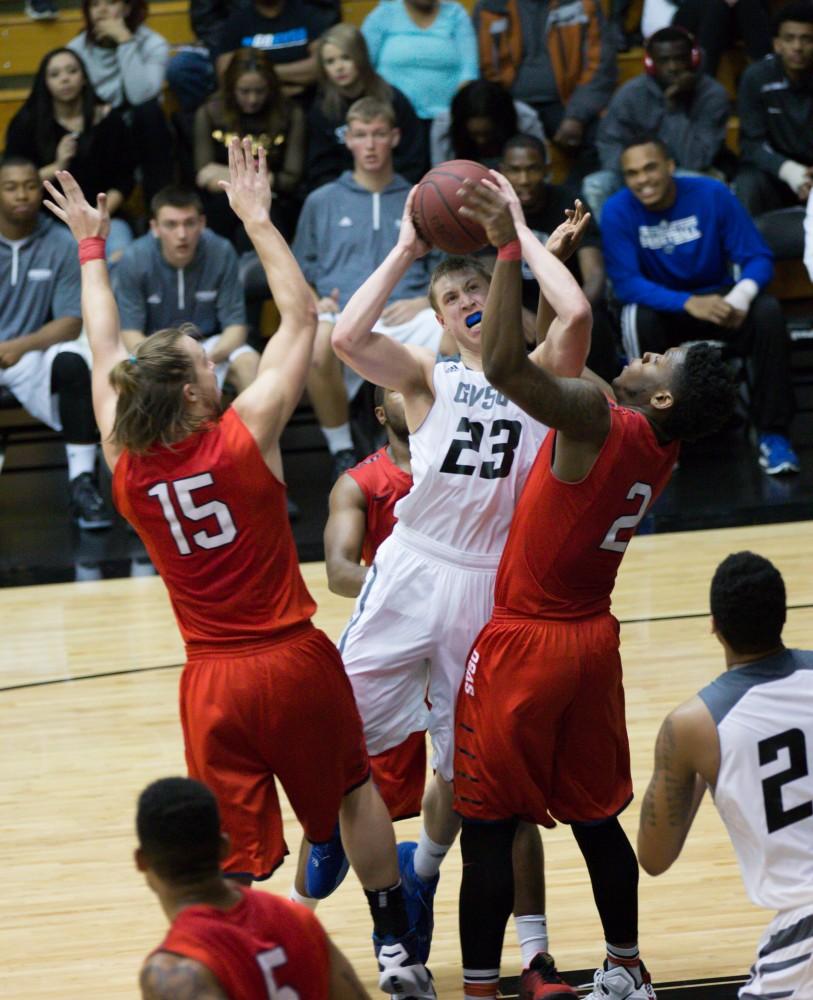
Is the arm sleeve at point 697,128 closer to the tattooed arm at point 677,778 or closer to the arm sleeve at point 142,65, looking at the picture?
the arm sleeve at point 142,65

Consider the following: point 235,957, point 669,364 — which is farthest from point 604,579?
point 235,957

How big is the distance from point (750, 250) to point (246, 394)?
6375 mm

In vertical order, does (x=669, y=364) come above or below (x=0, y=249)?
above

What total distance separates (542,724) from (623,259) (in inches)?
238

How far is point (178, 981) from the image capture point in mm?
2432

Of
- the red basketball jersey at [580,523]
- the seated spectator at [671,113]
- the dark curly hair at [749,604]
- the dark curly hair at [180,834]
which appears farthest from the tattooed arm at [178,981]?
the seated spectator at [671,113]

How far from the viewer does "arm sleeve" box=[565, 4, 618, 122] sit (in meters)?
10.6

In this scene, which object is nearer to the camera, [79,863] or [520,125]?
[79,863]

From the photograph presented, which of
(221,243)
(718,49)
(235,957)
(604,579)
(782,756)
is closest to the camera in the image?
(235,957)

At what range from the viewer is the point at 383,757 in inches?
173

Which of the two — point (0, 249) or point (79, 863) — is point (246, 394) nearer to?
point (79, 863)

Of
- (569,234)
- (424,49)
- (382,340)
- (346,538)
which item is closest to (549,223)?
(424,49)

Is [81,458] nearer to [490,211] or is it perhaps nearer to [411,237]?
[411,237]

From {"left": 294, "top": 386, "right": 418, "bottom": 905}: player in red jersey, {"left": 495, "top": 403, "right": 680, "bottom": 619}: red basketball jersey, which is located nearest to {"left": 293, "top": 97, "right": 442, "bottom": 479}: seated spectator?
{"left": 294, "top": 386, "right": 418, "bottom": 905}: player in red jersey
